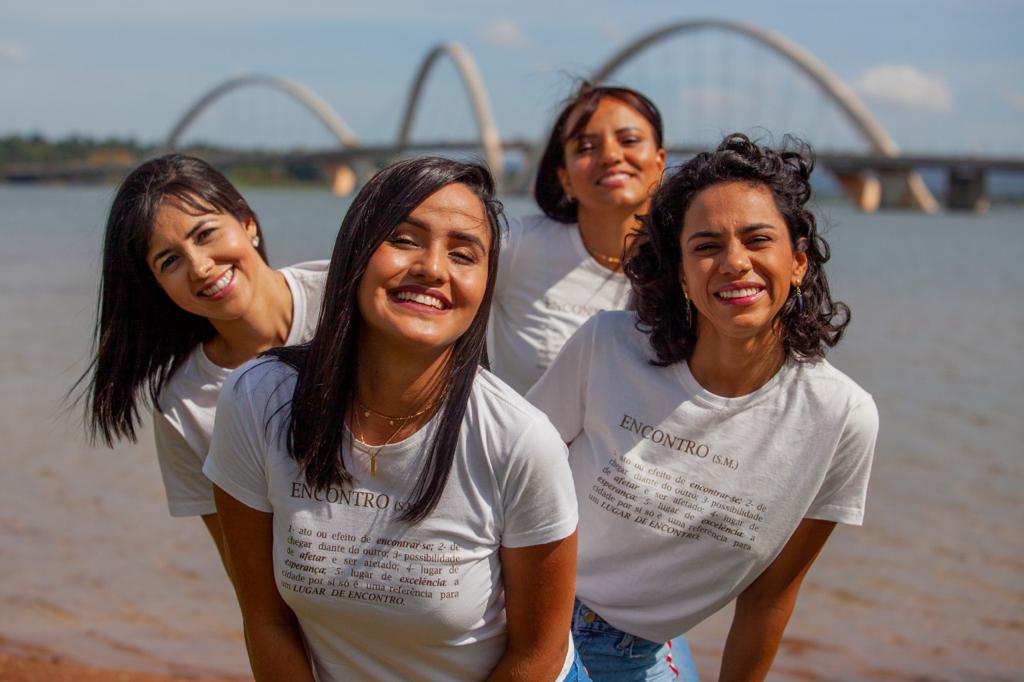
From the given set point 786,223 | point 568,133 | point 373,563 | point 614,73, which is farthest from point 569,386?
point 614,73

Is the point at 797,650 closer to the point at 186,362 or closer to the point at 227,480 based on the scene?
the point at 186,362

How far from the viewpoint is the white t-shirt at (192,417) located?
287 centimetres

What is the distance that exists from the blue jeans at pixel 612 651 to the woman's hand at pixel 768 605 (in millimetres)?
170

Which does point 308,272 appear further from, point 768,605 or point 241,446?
point 768,605

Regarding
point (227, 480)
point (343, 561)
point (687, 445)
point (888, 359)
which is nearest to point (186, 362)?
point (227, 480)

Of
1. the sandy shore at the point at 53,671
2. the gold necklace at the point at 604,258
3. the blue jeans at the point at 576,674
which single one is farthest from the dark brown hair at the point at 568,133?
the sandy shore at the point at 53,671

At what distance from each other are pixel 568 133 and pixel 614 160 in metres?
0.22

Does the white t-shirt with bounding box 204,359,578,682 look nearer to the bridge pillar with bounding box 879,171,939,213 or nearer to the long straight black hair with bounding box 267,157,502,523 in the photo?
the long straight black hair with bounding box 267,157,502,523

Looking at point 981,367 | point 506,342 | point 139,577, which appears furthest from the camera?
point 981,367

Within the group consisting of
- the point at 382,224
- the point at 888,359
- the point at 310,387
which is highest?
the point at 382,224

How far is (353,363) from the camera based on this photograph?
214 centimetres

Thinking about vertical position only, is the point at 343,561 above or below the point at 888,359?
above

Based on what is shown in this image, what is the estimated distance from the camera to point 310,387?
2.08 metres

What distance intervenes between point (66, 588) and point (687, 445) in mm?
4284
